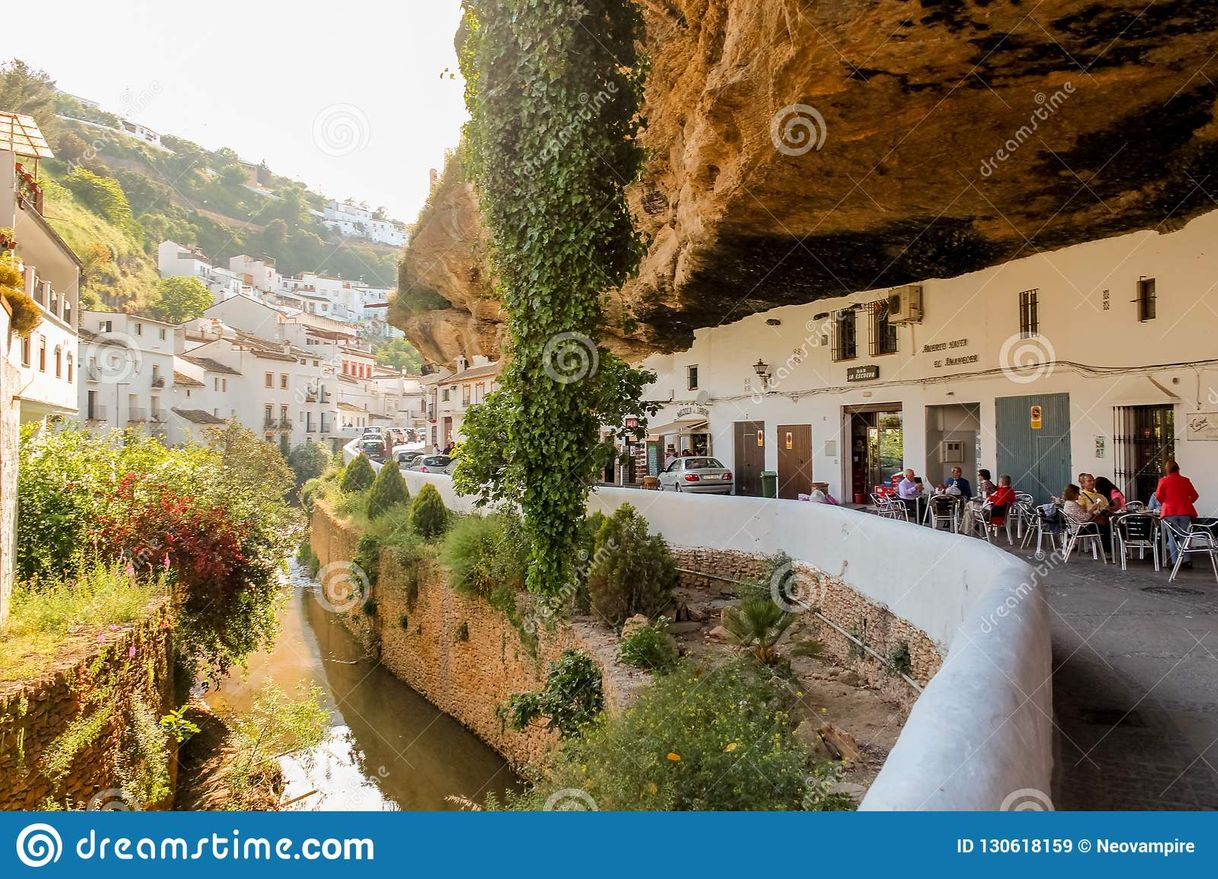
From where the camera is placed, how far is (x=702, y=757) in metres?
5.57

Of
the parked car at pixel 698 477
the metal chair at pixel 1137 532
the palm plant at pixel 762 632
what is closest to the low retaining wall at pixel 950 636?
the palm plant at pixel 762 632

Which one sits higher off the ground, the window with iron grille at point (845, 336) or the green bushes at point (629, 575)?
the window with iron grille at point (845, 336)

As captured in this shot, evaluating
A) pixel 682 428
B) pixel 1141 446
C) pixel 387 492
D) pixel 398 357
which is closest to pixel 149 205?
pixel 398 357

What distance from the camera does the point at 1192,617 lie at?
24.5 feet

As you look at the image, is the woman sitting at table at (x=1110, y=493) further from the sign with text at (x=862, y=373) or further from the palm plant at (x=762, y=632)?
the sign with text at (x=862, y=373)

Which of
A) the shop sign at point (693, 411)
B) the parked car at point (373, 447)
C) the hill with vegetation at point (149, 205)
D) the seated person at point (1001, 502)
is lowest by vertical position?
the seated person at point (1001, 502)

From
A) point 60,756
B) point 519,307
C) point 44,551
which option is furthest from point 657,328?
point 60,756

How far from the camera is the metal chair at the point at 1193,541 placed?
9.42 meters

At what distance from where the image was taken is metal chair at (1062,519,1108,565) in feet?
35.5

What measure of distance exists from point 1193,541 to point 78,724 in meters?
13.2

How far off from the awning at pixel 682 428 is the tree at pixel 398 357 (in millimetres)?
82288

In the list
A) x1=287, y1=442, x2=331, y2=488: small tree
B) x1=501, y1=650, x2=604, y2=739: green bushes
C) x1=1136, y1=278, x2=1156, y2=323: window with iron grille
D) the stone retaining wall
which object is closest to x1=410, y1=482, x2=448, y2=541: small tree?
the stone retaining wall

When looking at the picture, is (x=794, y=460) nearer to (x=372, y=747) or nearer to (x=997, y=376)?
(x=997, y=376)

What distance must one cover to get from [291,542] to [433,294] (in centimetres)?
1252
